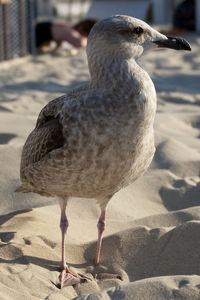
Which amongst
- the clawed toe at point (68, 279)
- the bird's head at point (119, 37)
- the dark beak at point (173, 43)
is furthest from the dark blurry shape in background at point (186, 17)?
the clawed toe at point (68, 279)

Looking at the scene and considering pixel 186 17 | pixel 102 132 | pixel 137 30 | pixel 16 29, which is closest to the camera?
pixel 102 132

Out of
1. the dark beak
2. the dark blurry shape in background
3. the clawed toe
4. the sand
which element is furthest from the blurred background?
the clawed toe

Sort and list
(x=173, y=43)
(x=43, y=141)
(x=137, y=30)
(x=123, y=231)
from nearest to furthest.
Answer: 1. (x=137, y=30)
2. (x=173, y=43)
3. (x=43, y=141)
4. (x=123, y=231)

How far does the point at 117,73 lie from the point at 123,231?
1.32 m

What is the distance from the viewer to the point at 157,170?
18.0ft

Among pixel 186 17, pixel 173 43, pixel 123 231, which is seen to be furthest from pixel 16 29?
pixel 173 43

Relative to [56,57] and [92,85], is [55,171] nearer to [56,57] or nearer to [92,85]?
[92,85]

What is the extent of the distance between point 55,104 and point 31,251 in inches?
42.8

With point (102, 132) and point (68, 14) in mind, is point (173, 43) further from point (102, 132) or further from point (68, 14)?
point (68, 14)

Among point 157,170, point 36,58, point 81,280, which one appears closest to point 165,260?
point 81,280

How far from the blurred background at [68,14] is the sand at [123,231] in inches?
209

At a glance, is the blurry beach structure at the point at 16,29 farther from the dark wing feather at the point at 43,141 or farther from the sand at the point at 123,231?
the dark wing feather at the point at 43,141

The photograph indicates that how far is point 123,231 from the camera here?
4.10 metres

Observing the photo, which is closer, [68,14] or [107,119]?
Result: [107,119]
